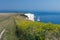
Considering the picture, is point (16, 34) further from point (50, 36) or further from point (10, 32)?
point (50, 36)

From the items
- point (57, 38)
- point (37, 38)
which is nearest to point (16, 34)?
point (37, 38)

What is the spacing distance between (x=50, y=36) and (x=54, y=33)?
0.67ft

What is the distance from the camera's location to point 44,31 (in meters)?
8.79

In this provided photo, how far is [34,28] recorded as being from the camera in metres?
9.46

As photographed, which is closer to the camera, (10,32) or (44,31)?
(44,31)

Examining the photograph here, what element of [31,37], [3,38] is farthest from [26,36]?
[3,38]

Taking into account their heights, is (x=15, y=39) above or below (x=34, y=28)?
below

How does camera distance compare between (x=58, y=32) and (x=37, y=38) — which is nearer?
(x=58, y=32)

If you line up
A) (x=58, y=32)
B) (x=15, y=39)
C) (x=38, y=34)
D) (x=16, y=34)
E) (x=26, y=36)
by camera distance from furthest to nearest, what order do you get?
(x=16, y=34), (x=15, y=39), (x=26, y=36), (x=38, y=34), (x=58, y=32)

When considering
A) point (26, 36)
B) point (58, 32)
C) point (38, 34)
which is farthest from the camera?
point (26, 36)

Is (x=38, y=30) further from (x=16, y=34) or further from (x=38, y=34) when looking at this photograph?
(x=16, y=34)

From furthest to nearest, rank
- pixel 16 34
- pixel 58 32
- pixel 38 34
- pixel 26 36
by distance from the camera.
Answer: pixel 16 34 < pixel 26 36 < pixel 38 34 < pixel 58 32

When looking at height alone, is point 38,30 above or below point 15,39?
above

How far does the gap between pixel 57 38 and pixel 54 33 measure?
0.59 ft
